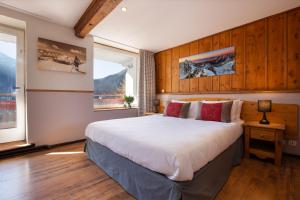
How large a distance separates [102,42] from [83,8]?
1.35m

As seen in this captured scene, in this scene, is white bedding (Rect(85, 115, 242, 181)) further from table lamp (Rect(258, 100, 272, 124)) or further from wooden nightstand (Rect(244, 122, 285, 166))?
table lamp (Rect(258, 100, 272, 124))

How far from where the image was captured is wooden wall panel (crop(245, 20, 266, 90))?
8.96 feet

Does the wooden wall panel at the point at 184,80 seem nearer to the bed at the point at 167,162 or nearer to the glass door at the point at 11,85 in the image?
the bed at the point at 167,162

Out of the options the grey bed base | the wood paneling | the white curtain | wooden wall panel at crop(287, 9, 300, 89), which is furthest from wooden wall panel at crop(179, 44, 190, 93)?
the grey bed base

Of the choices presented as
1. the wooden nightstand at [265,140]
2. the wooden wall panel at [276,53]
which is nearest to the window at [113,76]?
the wooden nightstand at [265,140]

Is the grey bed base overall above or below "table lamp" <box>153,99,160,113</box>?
below

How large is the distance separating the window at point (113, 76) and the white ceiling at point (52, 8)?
1.10 metres

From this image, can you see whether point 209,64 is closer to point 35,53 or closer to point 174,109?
point 174,109

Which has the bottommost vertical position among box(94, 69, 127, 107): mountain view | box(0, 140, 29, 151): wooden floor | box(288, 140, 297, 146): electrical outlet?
box(0, 140, 29, 151): wooden floor

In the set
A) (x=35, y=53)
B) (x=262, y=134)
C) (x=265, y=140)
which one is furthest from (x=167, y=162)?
(x=35, y=53)

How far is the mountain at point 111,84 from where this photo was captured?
4.04m

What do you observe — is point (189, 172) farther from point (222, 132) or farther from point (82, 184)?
point (82, 184)

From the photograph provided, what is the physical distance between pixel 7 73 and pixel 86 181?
2.66 meters

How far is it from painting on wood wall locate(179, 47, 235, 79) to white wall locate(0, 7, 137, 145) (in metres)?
2.40
